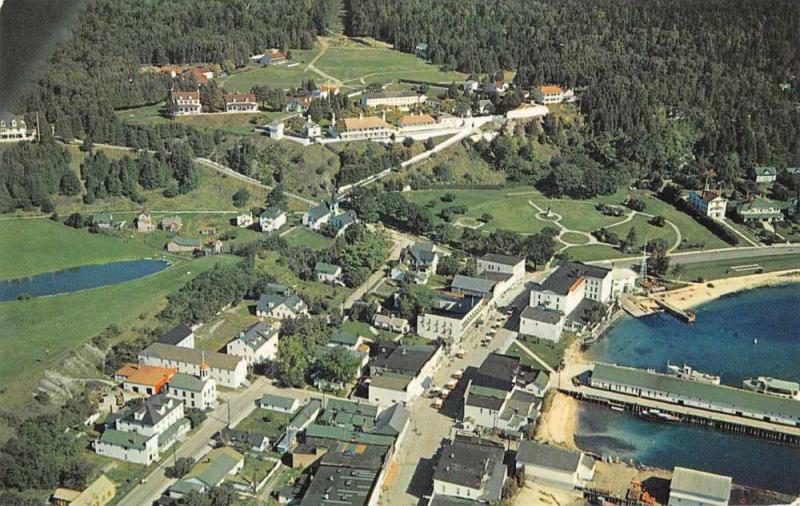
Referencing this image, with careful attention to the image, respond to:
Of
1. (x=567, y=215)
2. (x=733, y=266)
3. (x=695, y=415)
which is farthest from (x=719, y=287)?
(x=695, y=415)

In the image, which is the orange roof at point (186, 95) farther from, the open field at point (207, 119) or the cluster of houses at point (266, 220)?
the cluster of houses at point (266, 220)

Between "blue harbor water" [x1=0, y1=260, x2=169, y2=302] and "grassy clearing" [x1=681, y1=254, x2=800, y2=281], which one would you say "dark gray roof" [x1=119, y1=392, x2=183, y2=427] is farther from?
Result: "grassy clearing" [x1=681, y1=254, x2=800, y2=281]

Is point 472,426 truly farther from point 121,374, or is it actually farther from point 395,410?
point 121,374

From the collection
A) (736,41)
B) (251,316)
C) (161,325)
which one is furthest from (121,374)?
(736,41)

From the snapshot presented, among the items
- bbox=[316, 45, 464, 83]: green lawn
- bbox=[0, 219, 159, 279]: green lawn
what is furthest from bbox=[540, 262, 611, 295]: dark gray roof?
bbox=[316, 45, 464, 83]: green lawn

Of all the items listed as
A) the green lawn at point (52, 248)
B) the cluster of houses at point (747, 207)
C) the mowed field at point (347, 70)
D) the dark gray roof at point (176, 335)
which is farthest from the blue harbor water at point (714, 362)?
the mowed field at point (347, 70)

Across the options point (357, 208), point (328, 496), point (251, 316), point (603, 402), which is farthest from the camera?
point (357, 208)

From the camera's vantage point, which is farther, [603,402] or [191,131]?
[191,131]
